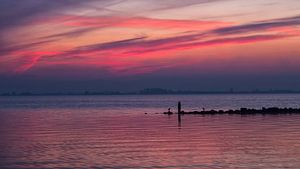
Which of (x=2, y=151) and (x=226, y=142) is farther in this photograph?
(x=226, y=142)

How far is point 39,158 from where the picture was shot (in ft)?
91.2

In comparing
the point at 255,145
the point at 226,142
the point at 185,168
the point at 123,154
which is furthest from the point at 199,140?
the point at 185,168

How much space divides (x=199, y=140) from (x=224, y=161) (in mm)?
10348

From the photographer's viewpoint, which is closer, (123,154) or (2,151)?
(123,154)

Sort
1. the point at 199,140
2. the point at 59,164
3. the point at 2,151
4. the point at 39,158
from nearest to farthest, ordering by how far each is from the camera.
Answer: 1. the point at 59,164
2. the point at 39,158
3. the point at 2,151
4. the point at 199,140

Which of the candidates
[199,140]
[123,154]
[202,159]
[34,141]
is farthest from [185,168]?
[34,141]

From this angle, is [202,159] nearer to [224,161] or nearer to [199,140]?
[224,161]

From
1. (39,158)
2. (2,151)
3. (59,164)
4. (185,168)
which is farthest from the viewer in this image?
(2,151)

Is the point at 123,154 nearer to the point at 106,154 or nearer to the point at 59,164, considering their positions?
the point at 106,154

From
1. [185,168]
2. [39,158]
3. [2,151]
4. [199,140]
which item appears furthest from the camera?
[199,140]

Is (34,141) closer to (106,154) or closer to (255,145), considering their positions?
(106,154)

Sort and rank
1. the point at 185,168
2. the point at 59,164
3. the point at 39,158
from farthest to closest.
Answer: the point at 39,158 → the point at 59,164 → the point at 185,168

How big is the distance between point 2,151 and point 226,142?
15220 millimetres

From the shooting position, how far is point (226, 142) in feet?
113
